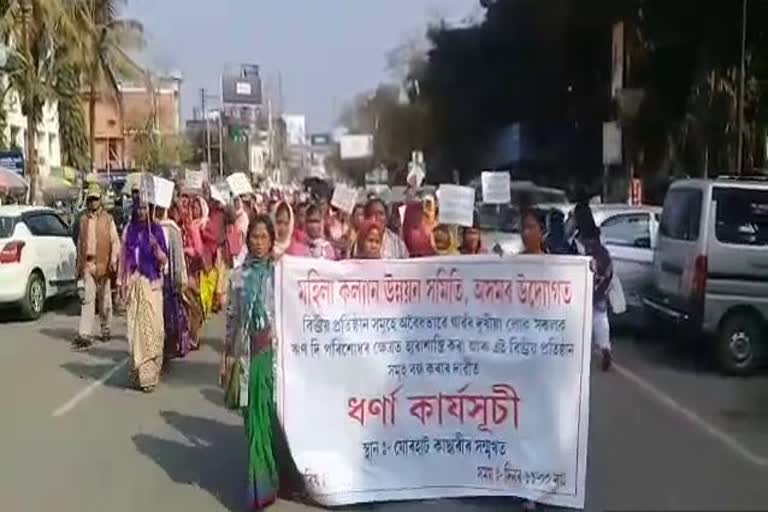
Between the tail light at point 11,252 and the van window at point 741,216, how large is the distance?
1032 cm

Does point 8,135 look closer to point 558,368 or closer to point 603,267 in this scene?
point 603,267

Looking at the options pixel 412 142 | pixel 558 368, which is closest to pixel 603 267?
pixel 558 368

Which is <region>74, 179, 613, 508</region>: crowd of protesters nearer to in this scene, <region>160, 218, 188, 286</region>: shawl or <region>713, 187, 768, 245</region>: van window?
<region>160, 218, 188, 286</region>: shawl

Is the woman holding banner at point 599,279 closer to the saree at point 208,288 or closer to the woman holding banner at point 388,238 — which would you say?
the woman holding banner at point 388,238

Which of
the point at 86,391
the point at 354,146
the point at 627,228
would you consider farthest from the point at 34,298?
the point at 354,146

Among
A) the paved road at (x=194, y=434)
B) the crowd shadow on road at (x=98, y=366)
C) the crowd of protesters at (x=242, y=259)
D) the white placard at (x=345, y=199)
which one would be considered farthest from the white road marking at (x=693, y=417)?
the crowd shadow on road at (x=98, y=366)

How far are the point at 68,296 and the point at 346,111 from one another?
82426 millimetres

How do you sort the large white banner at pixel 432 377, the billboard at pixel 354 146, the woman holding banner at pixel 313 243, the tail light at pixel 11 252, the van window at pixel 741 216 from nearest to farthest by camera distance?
the large white banner at pixel 432 377 → the woman holding banner at pixel 313 243 → the van window at pixel 741 216 → the tail light at pixel 11 252 → the billboard at pixel 354 146

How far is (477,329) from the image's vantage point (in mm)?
7215

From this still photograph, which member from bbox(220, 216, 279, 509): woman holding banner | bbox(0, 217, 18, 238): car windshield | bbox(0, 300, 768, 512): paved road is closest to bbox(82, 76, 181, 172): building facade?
bbox(0, 217, 18, 238): car windshield

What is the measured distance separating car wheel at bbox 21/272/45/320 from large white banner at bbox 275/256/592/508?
12.6 metres

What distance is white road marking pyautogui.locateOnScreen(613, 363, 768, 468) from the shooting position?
902 cm

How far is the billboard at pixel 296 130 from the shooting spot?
13950 cm

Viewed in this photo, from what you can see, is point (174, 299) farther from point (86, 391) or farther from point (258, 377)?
point (258, 377)
